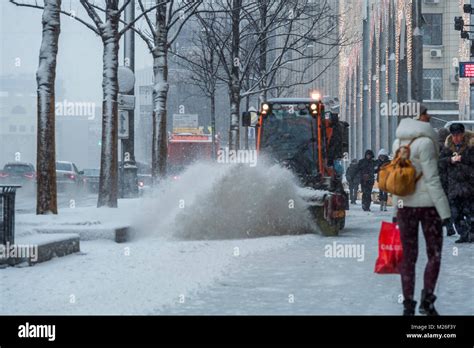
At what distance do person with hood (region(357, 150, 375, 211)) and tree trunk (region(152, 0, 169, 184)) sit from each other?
22.7ft

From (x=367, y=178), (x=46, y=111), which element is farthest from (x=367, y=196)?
(x=46, y=111)

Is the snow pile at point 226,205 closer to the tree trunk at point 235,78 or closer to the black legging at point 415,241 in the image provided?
the black legging at point 415,241

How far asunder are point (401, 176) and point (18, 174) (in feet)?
130

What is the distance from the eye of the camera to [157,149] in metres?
28.0

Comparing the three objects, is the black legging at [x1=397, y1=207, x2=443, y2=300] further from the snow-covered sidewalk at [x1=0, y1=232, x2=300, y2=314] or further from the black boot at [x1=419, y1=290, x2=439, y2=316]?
the snow-covered sidewalk at [x1=0, y1=232, x2=300, y2=314]

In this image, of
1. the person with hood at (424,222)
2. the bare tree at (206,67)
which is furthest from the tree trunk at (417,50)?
the person with hood at (424,222)

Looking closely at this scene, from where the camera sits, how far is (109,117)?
68.6ft

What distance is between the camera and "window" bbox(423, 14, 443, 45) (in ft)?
192

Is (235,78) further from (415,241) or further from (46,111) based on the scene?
(415,241)

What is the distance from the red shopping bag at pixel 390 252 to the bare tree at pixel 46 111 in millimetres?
9760

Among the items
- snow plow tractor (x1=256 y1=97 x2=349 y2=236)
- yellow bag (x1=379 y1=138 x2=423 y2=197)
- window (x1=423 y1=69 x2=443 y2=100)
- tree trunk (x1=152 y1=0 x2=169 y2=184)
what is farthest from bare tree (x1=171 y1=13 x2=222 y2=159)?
yellow bag (x1=379 y1=138 x2=423 y2=197)

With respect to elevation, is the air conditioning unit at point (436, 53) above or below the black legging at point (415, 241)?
above

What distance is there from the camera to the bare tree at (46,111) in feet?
59.4
